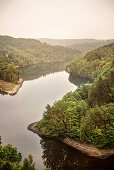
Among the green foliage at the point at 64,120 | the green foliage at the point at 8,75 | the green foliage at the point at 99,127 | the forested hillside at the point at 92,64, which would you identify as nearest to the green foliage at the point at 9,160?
the green foliage at the point at 64,120

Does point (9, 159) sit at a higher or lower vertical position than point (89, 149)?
lower

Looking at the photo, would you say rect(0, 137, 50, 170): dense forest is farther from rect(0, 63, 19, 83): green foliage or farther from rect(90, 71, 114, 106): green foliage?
rect(0, 63, 19, 83): green foliage

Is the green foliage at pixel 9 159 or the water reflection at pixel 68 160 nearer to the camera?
the green foliage at pixel 9 159

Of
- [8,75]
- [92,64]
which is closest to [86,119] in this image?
[8,75]

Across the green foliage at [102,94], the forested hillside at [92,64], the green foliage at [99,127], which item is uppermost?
the forested hillside at [92,64]

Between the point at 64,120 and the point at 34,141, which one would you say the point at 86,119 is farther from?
the point at 34,141

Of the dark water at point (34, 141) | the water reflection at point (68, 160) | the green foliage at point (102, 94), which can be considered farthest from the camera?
the green foliage at point (102, 94)

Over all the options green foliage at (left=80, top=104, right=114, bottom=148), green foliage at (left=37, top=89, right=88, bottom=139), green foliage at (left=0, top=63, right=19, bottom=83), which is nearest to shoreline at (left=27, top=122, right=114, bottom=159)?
green foliage at (left=80, top=104, right=114, bottom=148)

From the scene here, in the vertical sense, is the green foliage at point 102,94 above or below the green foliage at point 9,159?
above

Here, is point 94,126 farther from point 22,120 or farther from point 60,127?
point 22,120

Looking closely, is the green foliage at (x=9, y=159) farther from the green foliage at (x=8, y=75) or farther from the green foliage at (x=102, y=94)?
the green foliage at (x=8, y=75)
